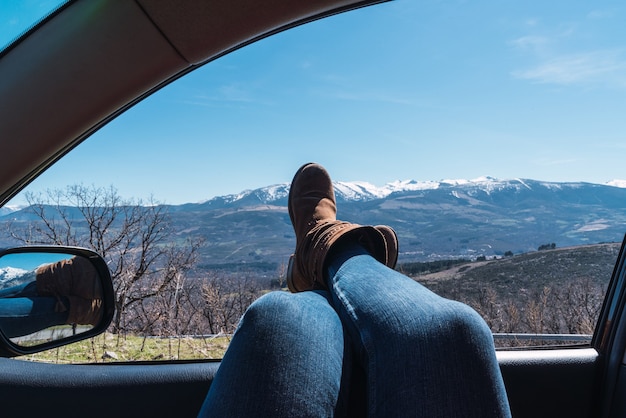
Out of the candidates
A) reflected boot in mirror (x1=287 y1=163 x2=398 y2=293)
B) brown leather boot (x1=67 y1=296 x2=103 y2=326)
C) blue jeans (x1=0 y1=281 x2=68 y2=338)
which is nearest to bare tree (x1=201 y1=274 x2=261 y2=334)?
reflected boot in mirror (x1=287 y1=163 x2=398 y2=293)

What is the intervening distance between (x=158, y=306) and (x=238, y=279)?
1.57 feet

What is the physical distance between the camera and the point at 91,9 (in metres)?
1.13

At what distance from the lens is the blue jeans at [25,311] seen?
3.35 ft

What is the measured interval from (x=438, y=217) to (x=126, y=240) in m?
1.76

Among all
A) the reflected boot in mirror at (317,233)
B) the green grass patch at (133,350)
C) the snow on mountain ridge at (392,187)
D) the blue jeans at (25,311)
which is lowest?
the green grass patch at (133,350)

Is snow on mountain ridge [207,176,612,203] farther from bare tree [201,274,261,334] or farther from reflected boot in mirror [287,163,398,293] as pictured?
bare tree [201,274,261,334]

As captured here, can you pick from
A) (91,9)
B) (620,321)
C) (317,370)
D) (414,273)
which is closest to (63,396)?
(317,370)

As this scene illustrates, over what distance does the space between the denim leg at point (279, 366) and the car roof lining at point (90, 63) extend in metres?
0.66

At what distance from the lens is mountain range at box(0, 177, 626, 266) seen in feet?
6.90

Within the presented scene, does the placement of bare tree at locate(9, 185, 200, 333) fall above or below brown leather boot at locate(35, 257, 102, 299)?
above

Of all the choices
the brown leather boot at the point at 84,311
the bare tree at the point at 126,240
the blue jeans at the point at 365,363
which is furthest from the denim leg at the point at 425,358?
the bare tree at the point at 126,240

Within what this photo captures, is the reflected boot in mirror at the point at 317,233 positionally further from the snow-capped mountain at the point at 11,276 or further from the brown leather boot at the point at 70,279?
the snow-capped mountain at the point at 11,276

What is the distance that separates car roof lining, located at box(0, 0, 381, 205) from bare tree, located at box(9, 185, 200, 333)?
122 centimetres

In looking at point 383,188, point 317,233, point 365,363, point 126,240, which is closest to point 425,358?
point 365,363
